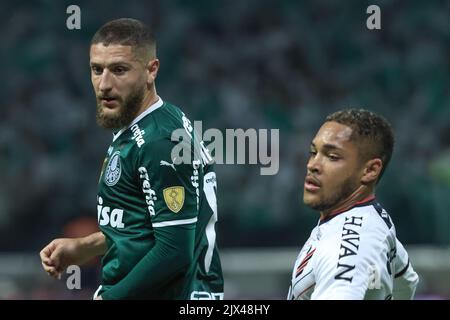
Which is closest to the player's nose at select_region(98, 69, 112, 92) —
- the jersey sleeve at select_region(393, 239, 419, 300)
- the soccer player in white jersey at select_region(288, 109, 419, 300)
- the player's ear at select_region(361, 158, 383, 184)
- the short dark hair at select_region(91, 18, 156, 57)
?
the short dark hair at select_region(91, 18, 156, 57)

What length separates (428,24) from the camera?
1336cm

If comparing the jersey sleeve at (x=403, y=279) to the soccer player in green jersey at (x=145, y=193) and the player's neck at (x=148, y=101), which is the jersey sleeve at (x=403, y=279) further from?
the player's neck at (x=148, y=101)

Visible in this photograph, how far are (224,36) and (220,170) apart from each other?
2.42m

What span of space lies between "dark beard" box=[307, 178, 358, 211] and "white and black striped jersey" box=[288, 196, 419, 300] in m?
0.05

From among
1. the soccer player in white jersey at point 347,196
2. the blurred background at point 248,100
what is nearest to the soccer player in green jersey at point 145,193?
the soccer player in white jersey at point 347,196

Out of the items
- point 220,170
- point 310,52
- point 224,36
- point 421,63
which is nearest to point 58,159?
point 220,170

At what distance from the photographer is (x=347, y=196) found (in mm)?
4047

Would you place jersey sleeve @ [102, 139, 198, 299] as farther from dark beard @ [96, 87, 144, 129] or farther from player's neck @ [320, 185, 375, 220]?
player's neck @ [320, 185, 375, 220]

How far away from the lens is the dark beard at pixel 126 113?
4.37 m

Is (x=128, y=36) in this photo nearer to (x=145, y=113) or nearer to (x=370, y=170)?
(x=145, y=113)

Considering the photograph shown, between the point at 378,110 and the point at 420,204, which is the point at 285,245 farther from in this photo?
the point at 378,110

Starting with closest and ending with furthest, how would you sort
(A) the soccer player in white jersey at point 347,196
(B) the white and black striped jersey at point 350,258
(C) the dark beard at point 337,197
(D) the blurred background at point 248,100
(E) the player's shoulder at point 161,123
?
(B) the white and black striped jersey at point 350,258 → (A) the soccer player in white jersey at point 347,196 → (C) the dark beard at point 337,197 → (E) the player's shoulder at point 161,123 → (D) the blurred background at point 248,100
